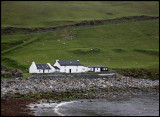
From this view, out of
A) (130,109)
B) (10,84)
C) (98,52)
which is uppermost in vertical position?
(98,52)

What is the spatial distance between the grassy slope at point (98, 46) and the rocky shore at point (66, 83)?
715 inches

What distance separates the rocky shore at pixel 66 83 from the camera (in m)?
69.2

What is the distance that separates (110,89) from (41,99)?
77.7 ft

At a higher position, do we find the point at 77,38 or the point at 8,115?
the point at 77,38

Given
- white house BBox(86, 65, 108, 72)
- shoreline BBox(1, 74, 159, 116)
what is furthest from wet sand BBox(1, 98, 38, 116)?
white house BBox(86, 65, 108, 72)

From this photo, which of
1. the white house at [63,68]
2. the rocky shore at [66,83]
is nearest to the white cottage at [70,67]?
the white house at [63,68]

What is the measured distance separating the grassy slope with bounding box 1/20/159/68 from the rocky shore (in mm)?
18149

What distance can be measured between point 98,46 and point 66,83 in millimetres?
62347

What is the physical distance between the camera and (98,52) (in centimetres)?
12850

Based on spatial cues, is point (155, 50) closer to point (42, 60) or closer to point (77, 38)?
point (77, 38)

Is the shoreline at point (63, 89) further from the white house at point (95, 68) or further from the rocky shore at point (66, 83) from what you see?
the white house at point (95, 68)

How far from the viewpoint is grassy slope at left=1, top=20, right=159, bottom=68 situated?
381ft

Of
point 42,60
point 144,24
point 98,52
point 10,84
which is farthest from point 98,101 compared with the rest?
point 144,24

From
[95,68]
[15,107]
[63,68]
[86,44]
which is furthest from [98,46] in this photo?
[15,107]
